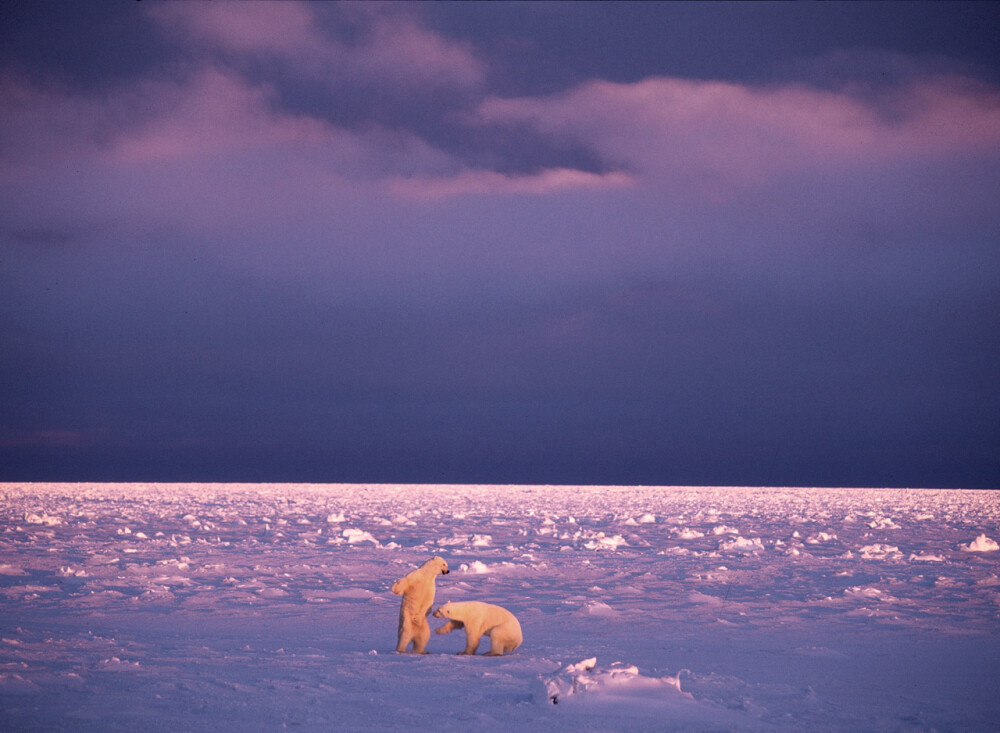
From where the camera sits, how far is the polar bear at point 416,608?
734 centimetres

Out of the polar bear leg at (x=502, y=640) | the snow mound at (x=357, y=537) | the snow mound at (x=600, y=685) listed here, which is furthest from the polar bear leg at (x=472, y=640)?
the snow mound at (x=357, y=537)

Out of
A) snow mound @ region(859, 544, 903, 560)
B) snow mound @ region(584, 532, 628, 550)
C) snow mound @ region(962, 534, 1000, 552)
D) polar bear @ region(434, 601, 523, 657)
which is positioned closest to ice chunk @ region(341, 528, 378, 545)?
snow mound @ region(584, 532, 628, 550)

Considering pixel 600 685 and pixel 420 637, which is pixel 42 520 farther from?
pixel 600 685

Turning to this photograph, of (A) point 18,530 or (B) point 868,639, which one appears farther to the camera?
(A) point 18,530

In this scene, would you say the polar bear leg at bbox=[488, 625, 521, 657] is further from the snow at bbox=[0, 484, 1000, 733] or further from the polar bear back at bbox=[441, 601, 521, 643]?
the snow at bbox=[0, 484, 1000, 733]

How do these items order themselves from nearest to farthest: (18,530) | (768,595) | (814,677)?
1. (814,677)
2. (768,595)
3. (18,530)

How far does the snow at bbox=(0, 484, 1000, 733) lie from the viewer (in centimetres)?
545

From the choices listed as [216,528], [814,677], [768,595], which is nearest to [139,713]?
[814,677]

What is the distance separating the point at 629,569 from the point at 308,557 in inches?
203

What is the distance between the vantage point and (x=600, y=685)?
19.2ft

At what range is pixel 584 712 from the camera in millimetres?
5512

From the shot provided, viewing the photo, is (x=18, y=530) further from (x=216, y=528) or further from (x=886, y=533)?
(x=886, y=533)

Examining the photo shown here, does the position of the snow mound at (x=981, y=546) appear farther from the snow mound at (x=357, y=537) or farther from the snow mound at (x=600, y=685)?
the snow mound at (x=600, y=685)

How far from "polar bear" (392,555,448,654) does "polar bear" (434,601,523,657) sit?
219 mm
